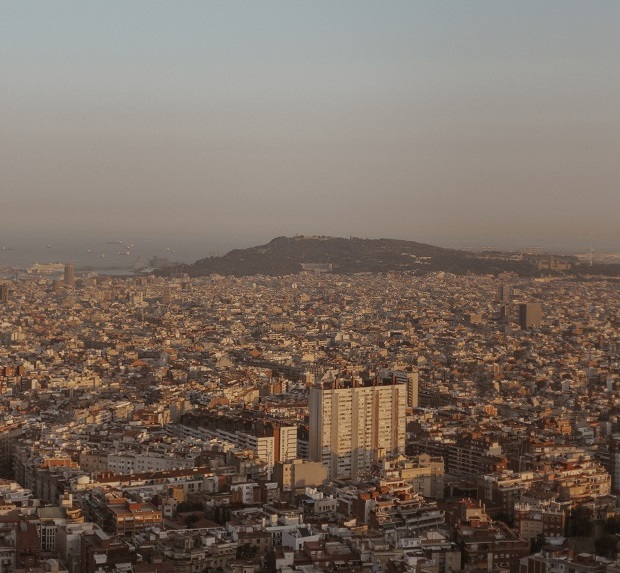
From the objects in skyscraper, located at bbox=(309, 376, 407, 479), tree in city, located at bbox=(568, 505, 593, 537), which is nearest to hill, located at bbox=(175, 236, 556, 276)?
skyscraper, located at bbox=(309, 376, 407, 479)

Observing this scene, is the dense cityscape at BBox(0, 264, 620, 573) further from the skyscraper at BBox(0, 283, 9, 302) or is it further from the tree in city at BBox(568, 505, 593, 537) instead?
the skyscraper at BBox(0, 283, 9, 302)

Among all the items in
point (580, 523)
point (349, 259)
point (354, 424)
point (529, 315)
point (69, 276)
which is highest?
point (349, 259)

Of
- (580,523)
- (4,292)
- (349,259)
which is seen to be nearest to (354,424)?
(580,523)

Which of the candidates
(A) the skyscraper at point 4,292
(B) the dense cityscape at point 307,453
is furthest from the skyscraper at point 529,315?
(A) the skyscraper at point 4,292

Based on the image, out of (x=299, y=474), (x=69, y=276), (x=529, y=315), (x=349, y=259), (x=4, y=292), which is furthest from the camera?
(x=349, y=259)

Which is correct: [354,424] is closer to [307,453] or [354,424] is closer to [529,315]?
[307,453]

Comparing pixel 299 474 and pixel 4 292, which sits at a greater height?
pixel 4 292

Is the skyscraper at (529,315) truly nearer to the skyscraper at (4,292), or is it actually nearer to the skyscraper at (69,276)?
the skyscraper at (4,292)
